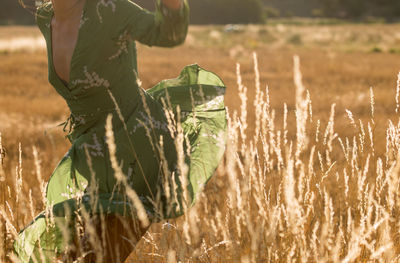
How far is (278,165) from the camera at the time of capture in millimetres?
1679

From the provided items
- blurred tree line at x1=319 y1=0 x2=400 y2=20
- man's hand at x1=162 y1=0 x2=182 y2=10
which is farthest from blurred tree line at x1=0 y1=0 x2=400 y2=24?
man's hand at x1=162 y1=0 x2=182 y2=10

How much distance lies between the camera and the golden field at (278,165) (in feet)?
4.93

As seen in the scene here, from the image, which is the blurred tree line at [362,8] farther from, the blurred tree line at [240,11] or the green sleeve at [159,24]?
the green sleeve at [159,24]

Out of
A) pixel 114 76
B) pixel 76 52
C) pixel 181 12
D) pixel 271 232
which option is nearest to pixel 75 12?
pixel 76 52

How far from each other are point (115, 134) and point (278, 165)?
2.13 feet

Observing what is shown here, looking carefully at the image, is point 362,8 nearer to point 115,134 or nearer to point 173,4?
point 115,134

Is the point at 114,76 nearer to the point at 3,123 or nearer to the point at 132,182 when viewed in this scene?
the point at 132,182

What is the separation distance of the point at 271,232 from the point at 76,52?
38.2 inches

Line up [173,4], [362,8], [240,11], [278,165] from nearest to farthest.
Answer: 1. [173,4]
2. [278,165]
3. [362,8]
4. [240,11]

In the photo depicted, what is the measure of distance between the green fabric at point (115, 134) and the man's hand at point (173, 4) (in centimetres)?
7

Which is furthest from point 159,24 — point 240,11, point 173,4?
point 240,11

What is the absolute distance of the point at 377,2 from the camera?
55375mm

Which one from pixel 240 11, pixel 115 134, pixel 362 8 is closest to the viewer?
pixel 115 134

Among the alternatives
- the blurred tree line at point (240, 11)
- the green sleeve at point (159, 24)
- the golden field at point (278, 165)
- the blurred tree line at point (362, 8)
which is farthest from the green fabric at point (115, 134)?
the blurred tree line at point (362, 8)
